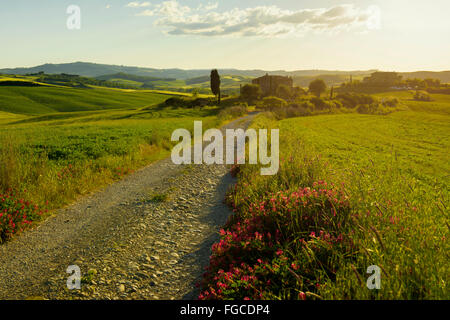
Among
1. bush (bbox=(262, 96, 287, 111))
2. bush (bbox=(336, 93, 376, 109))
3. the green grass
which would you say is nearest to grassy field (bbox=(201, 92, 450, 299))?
bush (bbox=(262, 96, 287, 111))

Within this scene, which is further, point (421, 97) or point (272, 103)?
point (421, 97)

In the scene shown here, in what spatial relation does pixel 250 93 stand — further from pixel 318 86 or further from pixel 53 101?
pixel 53 101

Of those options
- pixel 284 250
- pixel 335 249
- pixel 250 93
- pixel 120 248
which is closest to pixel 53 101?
pixel 250 93

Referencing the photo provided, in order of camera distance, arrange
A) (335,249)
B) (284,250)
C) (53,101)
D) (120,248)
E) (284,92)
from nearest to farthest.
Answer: (335,249) < (284,250) < (120,248) < (53,101) < (284,92)

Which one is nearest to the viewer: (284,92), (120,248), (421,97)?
(120,248)

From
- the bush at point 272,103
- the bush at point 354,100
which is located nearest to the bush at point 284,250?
the bush at point 272,103

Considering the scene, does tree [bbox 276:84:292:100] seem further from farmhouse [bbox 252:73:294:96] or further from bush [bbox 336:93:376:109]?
bush [bbox 336:93:376:109]

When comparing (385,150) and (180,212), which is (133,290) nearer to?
(180,212)

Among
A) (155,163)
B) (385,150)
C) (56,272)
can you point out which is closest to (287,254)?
(56,272)

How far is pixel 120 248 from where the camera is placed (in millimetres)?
6199

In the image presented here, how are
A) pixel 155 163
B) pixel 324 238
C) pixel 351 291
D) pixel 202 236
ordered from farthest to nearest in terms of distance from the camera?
pixel 155 163
pixel 202 236
pixel 324 238
pixel 351 291

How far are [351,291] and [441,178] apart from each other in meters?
15.6

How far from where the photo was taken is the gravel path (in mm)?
4867
